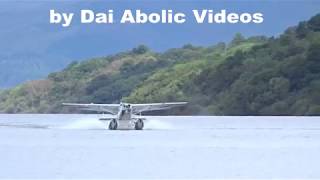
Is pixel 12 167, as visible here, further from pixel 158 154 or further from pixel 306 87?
pixel 306 87

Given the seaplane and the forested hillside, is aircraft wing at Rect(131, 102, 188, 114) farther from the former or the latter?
the forested hillside

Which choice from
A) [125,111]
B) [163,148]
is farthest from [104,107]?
[163,148]

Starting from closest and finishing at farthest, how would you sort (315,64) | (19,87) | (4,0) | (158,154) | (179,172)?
(179,172)
(158,154)
(19,87)
(315,64)
(4,0)

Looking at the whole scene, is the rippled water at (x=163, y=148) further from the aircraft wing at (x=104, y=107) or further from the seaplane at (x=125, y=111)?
the aircraft wing at (x=104, y=107)

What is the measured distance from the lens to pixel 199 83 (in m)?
24.9

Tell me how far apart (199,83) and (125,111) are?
9.52 feet

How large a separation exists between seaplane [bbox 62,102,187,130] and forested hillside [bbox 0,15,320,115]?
437 mm

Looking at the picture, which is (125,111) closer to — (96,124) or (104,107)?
(104,107)

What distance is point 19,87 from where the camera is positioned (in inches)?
950

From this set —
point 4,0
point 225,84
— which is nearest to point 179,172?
point 225,84

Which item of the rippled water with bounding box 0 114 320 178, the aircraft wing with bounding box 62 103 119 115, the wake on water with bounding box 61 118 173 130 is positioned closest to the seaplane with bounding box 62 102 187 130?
the aircraft wing with bounding box 62 103 119 115

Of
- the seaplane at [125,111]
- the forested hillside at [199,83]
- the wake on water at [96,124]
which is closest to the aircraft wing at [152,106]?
the seaplane at [125,111]

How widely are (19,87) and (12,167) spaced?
9.70m

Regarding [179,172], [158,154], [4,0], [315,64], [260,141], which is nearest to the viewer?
[179,172]
